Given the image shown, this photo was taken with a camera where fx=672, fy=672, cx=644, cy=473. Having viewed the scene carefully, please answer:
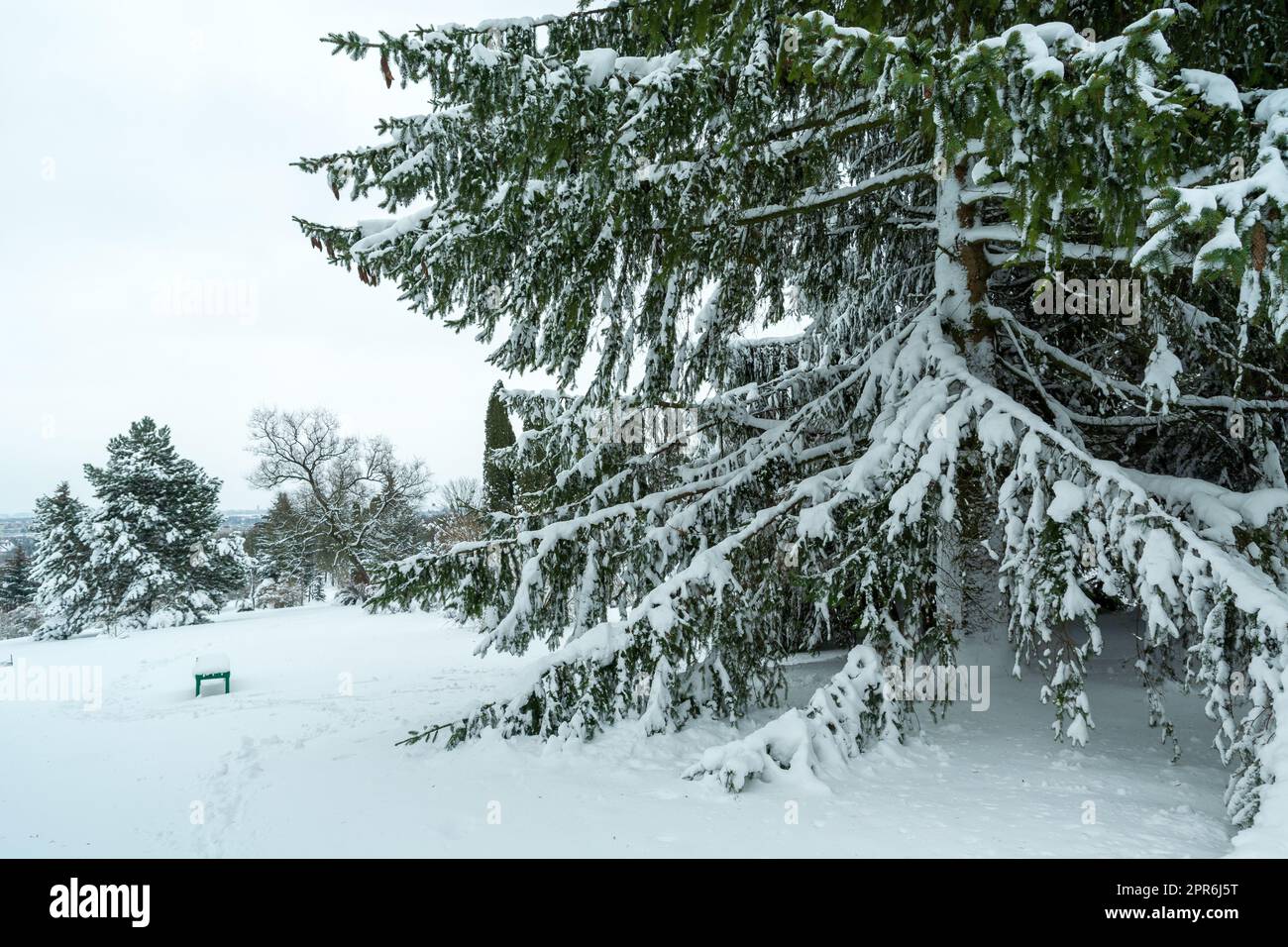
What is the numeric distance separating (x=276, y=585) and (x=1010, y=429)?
4414cm

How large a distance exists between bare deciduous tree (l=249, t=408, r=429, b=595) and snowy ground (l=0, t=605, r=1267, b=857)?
22963mm

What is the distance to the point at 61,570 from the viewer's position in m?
23.0

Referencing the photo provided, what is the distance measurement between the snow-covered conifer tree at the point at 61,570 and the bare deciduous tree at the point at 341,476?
6.57 metres

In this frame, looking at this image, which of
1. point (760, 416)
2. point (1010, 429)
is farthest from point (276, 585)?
point (1010, 429)

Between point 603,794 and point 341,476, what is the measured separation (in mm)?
33543

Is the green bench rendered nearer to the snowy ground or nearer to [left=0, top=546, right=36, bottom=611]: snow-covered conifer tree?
the snowy ground

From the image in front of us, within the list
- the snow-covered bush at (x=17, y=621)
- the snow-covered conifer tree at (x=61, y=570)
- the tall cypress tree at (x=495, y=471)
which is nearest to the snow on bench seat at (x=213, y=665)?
the tall cypress tree at (x=495, y=471)

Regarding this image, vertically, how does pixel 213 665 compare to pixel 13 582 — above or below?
above

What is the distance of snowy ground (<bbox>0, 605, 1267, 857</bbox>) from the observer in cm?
339

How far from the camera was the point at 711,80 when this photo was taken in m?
4.35

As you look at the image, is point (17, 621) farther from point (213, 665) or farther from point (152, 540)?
point (213, 665)

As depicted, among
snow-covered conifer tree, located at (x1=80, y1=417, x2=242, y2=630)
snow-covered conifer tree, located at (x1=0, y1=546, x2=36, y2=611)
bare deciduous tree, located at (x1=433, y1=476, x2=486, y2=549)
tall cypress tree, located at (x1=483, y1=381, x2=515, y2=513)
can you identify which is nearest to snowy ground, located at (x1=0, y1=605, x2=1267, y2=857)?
tall cypress tree, located at (x1=483, y1=381, x2=515, y2=513)

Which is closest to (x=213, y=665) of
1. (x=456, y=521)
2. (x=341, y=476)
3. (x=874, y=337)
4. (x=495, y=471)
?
(x=874, y=337)
